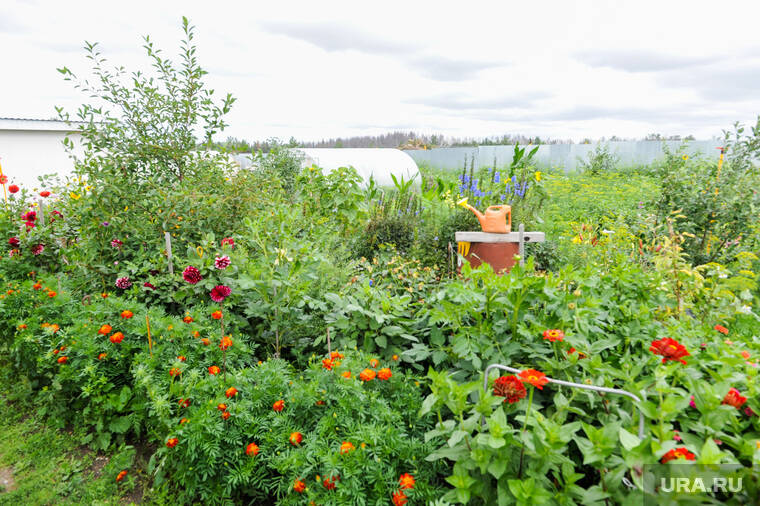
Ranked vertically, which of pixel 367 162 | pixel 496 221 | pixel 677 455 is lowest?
pixel 677 455

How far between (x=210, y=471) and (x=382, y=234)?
3.49 meters

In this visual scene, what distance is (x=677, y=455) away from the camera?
110 cm

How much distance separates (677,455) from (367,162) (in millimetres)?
10337

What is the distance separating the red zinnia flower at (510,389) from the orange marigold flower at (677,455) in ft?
1.26

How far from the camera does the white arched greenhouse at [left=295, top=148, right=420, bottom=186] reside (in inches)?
406

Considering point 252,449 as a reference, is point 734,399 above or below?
above

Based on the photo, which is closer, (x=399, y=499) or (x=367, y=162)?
(x=399, y=499)

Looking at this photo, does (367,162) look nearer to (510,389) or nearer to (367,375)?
(367,375)

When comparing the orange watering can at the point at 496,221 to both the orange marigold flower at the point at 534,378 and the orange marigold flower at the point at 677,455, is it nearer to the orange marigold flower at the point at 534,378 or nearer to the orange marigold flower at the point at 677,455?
the orange marigold flower at the point at 534,378

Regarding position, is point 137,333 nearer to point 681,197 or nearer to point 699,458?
point 699,458

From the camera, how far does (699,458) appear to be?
1128 millimetres

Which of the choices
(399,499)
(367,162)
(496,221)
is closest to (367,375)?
(399,499)

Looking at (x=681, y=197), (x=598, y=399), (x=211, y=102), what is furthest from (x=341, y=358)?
(x=681, y=197)

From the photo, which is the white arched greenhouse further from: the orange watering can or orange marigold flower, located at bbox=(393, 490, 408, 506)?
orange marigold flower, located at bbox=(393, 490, 408, 506)
